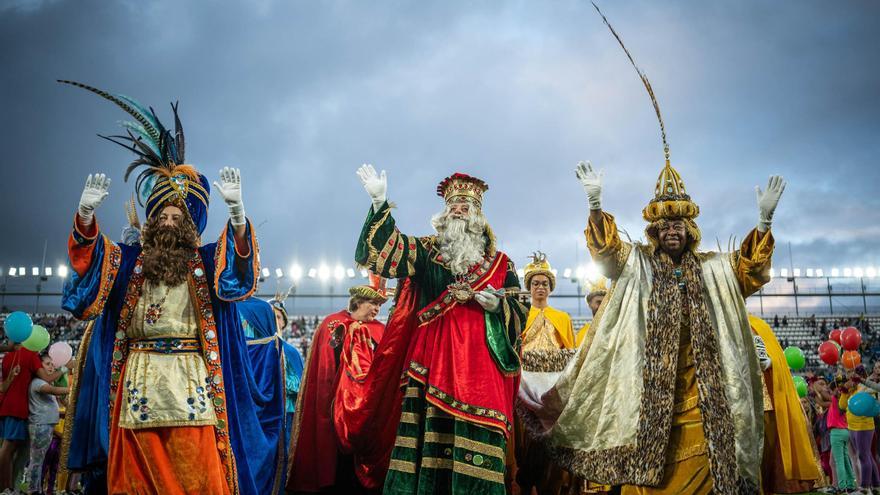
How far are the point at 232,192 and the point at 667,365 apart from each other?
3.54m

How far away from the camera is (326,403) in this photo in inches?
287

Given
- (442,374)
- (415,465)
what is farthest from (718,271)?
(415,465)

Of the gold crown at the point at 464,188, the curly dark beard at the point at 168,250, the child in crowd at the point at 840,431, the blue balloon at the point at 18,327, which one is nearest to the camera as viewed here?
the curly dark beard at the point at 168,250

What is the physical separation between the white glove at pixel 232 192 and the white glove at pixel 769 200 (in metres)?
4.06

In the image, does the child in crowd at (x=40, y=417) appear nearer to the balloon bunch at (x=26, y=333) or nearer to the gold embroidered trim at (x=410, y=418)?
the balloon bunch at (x=26, y=333)

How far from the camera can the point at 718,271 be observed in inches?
229

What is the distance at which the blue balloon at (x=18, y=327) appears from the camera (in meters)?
8.32

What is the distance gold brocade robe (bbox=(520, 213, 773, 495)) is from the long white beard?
921 mm

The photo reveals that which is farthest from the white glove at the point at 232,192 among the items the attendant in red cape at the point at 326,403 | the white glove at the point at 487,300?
the attendant in red cape at the point at 326,403

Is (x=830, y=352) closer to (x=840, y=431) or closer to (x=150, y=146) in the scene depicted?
(x=840, y=431)

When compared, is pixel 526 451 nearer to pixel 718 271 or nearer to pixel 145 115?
pixel 718 271

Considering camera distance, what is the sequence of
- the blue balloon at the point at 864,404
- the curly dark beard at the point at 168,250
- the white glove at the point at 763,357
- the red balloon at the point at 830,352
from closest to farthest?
the curly dark beard at the point at 168,250 → the white glove at the point at 763,357 → the blue balloon at the point at 864,404 → the red balloon at the point at 830,352

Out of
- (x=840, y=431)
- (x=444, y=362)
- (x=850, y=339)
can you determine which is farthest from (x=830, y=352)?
(x=444, y=362)

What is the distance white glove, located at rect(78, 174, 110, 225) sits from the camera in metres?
4.70
